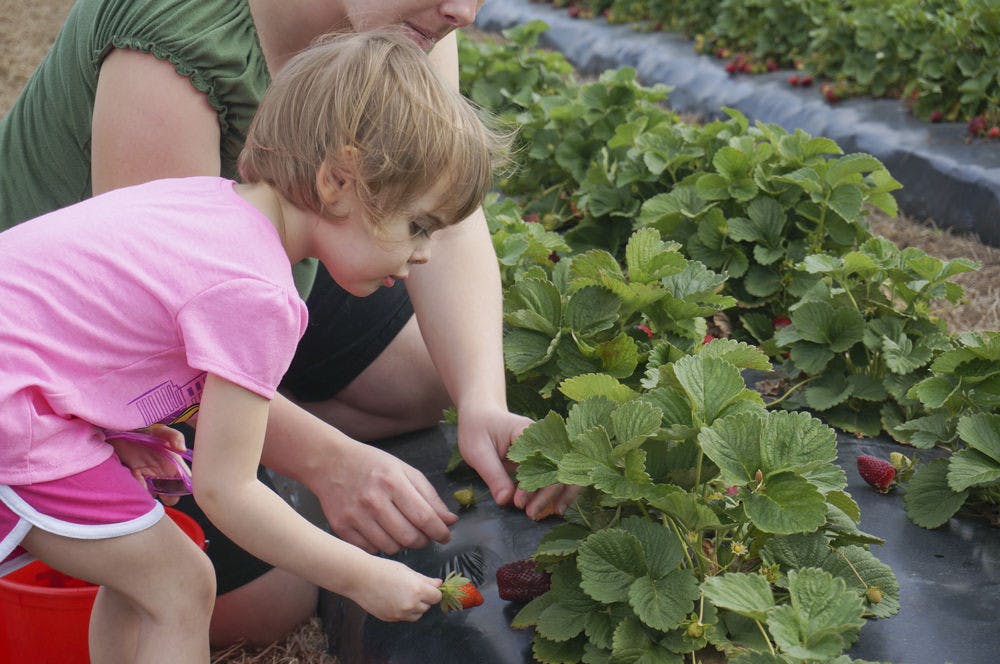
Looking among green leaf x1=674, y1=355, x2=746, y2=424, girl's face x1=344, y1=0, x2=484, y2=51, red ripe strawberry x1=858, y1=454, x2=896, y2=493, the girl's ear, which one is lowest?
red ripe strawberry x1=858, y1=454, x2=896, y2=493

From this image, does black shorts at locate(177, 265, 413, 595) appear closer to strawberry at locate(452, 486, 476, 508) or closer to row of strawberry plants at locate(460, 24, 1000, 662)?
row of strawberry plants at locate(460, 24, 1000, 662)

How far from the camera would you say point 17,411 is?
1.24 metres

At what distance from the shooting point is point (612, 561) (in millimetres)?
1406

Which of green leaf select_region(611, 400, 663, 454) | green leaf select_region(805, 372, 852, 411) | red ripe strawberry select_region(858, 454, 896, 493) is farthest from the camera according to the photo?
green leaf select_region(805, 372, 852, 411)

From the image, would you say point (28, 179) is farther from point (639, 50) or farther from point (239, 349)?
point (639, 50)

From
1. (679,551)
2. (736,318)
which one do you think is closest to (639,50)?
(736,318)

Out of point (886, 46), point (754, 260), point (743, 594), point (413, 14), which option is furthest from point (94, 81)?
point (886, 46)

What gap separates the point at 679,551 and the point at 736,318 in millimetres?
1330

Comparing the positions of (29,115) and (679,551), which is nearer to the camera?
(679,551)

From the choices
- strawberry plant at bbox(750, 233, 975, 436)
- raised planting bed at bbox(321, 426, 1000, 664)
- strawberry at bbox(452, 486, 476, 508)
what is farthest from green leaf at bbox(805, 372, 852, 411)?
strawberry at bbox(452, 486, 476, 508)

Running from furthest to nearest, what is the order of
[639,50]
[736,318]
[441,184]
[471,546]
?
[639,50] → [736,318] → [471,546] → [441,184]

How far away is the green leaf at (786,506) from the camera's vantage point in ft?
4.34

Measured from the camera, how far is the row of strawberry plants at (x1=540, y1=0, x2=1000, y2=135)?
3980mm

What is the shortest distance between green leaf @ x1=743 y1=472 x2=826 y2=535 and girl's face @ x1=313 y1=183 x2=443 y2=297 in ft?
1.66
